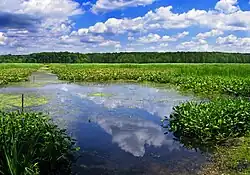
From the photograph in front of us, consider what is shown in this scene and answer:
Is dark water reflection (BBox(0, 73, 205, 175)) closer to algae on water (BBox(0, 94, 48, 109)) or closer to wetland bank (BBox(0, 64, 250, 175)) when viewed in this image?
wetland bank (BBox(0, 64, 250, 175))

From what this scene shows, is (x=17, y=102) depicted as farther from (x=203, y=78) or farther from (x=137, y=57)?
(x=137, y=57)

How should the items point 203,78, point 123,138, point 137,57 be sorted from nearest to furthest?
point 123,138 → point 203,78 → point 137,57

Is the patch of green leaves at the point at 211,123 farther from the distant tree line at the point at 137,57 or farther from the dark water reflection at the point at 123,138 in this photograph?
the distant tree line at the point at 137,57

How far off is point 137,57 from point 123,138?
91495 millimetres

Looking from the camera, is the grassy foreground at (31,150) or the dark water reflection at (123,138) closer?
the grassy foreground at (31,150)

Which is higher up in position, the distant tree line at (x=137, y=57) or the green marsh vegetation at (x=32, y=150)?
the distant tree line at (x=137, y=57)

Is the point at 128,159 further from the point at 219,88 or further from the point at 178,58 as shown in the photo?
the point at 178,58

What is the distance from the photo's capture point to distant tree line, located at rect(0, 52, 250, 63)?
9400 centimetres

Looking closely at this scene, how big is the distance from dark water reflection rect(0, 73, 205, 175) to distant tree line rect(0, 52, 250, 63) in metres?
79.9

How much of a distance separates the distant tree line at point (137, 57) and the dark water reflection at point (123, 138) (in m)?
79.9

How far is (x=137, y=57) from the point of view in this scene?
101 metres

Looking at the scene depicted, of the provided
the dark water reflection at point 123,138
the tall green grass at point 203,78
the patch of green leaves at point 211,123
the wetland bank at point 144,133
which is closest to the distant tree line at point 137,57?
the tall green grass at point 203,78

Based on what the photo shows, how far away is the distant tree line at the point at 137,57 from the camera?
3701 inches

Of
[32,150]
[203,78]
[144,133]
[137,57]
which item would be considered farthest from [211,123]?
[137,57]
